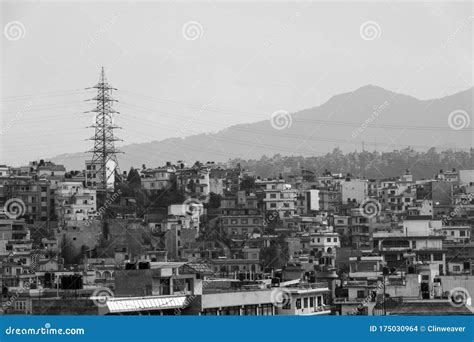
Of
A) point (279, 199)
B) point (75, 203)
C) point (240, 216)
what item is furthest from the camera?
point (279, 199)

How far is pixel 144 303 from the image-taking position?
7.54m

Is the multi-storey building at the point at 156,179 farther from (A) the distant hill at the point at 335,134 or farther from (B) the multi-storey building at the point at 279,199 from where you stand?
(B) the multi-storey building at the point at 279,199

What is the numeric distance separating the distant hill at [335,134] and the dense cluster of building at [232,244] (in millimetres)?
1825

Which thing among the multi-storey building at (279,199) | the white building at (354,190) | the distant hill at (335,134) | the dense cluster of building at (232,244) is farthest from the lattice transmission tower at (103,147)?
the white building at (354,190)

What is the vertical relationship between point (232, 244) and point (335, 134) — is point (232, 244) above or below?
below

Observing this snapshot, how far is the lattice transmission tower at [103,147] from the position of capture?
21.5m

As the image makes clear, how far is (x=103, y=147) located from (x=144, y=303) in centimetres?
1513

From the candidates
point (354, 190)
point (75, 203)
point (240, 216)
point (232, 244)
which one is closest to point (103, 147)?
point (75, 203)

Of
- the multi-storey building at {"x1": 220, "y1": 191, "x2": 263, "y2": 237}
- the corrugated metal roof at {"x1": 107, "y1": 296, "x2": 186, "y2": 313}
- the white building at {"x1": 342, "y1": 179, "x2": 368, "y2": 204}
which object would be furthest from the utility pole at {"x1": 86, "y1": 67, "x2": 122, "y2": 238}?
the corrugated metal roof at {"x1": 107, "y1": 296, "x2": 186, "y2": 313}

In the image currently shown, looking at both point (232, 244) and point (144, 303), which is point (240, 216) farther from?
point (144, 303)

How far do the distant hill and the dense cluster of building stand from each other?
71.8 inches
